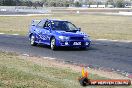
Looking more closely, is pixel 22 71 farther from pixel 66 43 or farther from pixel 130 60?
pixel 66 43

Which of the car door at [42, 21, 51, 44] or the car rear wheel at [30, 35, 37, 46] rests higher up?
the car door at [42, 21, 51, 44]

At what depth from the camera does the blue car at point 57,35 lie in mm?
18766

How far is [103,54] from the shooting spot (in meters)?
16.9

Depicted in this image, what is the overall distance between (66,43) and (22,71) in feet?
25.8

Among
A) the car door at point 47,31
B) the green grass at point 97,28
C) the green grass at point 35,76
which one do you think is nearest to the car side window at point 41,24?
the car door at point 47,31

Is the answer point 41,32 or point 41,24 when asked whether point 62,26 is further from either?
point 41,24

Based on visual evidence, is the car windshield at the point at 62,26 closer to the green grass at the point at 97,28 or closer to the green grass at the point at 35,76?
the green grass at the point at 35,76

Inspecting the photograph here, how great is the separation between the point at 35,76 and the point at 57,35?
28.8 feet

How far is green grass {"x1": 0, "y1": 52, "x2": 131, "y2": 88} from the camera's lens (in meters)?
9.08

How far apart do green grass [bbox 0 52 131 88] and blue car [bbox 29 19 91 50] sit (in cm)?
592

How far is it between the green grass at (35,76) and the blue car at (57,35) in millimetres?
5922

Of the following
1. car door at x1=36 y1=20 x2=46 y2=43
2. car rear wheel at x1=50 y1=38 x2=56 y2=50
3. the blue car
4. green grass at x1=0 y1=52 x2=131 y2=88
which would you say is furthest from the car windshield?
green grass at x1=0 y1=52 x2=131 y2=88

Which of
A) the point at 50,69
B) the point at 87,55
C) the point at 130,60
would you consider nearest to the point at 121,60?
the point at 130,60

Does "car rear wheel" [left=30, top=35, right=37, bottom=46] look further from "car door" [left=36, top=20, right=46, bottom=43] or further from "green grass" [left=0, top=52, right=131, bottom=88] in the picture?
"green grass" [left=0, top=52, right=131, bottom=88]
